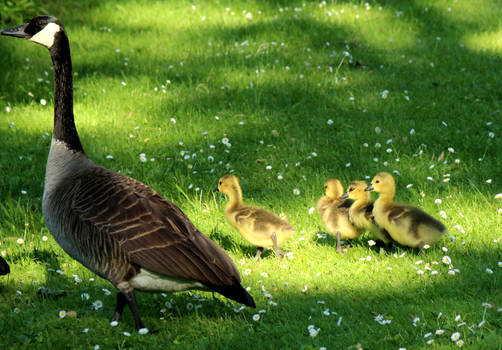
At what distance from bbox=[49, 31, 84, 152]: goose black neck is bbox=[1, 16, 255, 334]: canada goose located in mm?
532

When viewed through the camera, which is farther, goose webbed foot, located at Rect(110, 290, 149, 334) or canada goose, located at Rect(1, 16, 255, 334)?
goose webbed foot, located at Rect(110, 290, 149, 334)

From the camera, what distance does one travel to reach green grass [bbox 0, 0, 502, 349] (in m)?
5.29

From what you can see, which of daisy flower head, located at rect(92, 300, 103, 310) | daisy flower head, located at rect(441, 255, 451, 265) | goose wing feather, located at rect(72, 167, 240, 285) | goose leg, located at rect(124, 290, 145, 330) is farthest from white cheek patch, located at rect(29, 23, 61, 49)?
daisy flower head, located at rect(441, 255, 451, 265)

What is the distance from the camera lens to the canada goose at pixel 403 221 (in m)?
6.00

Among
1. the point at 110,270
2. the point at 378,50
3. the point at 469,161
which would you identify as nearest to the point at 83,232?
the point at 110,270

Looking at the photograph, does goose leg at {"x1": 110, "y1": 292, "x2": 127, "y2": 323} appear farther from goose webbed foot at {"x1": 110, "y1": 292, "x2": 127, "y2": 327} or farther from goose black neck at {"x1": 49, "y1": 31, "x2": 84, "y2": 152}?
goose black neck at {"x1": 49, "y1": 31, "x2": 84, "y2": 152}

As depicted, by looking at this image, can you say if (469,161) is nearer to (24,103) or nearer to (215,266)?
(215,266)

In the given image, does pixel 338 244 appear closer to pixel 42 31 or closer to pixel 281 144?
pixel 281 144

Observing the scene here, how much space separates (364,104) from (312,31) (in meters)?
2.88

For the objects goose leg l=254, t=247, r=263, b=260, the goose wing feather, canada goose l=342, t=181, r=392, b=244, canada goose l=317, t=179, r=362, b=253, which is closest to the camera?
the goose wing feather

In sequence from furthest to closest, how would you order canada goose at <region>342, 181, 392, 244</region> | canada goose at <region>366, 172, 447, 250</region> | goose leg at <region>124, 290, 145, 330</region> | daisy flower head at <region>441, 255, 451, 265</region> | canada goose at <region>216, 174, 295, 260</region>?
canada goose at <region>342, 181, 392, 244</region> < canada goose at <region>216, 174, 295, 260</region> < canada goose at <region>366, 172, 447, 250</region> < daisy flower head at <region>441, 255, 451, 265</region> < goose leg at <region>124, 290, 145, 330</region>

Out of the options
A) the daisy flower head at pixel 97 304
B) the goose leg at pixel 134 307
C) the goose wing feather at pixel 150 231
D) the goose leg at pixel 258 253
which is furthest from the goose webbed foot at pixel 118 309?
the goose leg at pixel 258 253

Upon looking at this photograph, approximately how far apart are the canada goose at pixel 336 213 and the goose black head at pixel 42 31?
3.27 meters

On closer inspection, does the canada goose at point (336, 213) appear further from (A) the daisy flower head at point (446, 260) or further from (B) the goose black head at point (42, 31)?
(B) the goose black head at point (42, 31)
